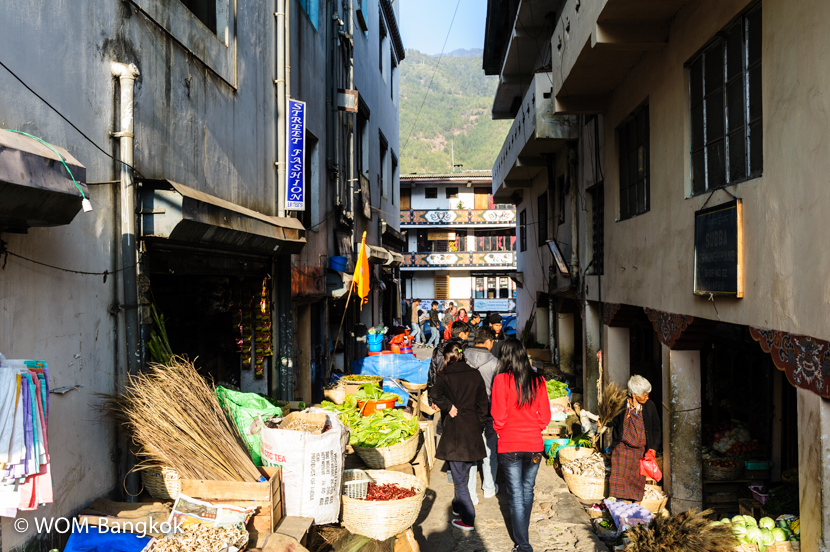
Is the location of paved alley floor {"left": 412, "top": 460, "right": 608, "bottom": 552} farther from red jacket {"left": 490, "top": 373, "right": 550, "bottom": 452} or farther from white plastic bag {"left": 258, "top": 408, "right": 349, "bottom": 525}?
white plastic bag {"left": 258, "top": 408, "right": 349, "bottom": 525}

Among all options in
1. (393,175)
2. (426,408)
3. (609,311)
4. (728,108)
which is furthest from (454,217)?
(728,108)

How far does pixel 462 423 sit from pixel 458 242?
Answer: 33.2 m

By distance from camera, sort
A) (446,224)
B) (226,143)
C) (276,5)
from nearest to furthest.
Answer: (226,143) → (276,5) → (446,224)

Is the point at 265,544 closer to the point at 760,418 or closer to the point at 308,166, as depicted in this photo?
the point at 760,418

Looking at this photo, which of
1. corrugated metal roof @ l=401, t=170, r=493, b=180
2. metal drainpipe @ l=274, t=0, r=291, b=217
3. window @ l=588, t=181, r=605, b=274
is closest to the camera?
metal drainpipe @ l=274, t=0, r=291, b=217

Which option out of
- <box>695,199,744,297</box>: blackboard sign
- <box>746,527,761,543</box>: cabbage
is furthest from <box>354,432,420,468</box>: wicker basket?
<box>695,199,744,297</box>: blackboard sign

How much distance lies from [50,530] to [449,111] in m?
129

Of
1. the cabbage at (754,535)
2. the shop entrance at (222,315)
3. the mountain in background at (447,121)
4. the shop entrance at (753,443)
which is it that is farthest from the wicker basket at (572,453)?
the mountain in background at (447,121)

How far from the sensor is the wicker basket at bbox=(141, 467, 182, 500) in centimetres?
480

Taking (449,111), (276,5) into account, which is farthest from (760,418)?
(449,111)

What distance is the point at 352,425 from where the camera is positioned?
725cm

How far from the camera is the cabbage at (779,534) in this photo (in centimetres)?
507

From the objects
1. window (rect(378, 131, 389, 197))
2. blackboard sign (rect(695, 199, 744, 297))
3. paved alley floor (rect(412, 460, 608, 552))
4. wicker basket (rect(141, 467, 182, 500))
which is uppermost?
window (rect(378, 131, 389, 197))

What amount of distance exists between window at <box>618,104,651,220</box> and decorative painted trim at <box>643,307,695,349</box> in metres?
1.48
